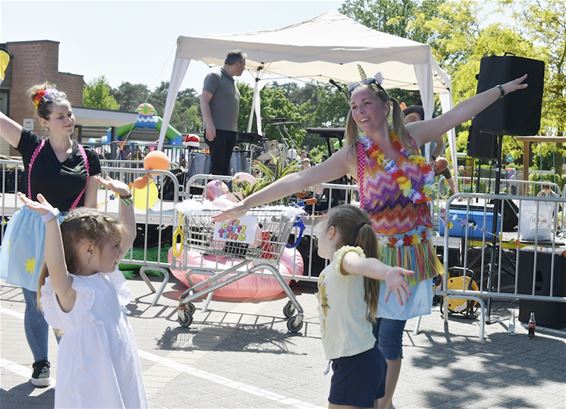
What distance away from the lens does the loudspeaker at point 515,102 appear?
7.90 meters

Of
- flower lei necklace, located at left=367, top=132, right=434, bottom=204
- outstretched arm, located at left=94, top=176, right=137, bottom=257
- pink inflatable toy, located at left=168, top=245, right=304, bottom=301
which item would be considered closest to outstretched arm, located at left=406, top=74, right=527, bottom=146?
flower lei necklace, located at left=367, top=132, right=434, bottom=204

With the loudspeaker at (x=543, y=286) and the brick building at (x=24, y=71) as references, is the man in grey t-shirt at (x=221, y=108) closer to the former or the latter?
the loudspeaker at (x=543, y=286)

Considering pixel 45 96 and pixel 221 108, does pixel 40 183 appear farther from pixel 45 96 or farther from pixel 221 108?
pixel 221 108

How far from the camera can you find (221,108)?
1023 centimetres

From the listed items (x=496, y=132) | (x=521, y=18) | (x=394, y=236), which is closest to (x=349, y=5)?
(x=521, y=18)

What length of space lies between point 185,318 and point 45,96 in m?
2.89

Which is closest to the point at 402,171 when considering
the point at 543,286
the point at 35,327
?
the point at 35,327

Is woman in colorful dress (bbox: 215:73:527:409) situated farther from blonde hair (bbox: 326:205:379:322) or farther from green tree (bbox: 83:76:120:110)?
green tree (bbox: 83:76:120:110)

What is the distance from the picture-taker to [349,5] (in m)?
67.2

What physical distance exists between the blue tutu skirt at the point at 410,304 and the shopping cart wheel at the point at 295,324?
114 inches

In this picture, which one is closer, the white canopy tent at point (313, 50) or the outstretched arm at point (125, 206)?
the outstretched arm at point (125, 206)

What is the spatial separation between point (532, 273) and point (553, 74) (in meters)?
10.5

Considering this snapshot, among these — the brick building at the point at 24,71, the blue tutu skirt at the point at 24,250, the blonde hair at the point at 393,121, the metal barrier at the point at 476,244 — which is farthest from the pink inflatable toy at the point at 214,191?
the brick building at the point at 24,71

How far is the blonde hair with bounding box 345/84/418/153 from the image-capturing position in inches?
168
